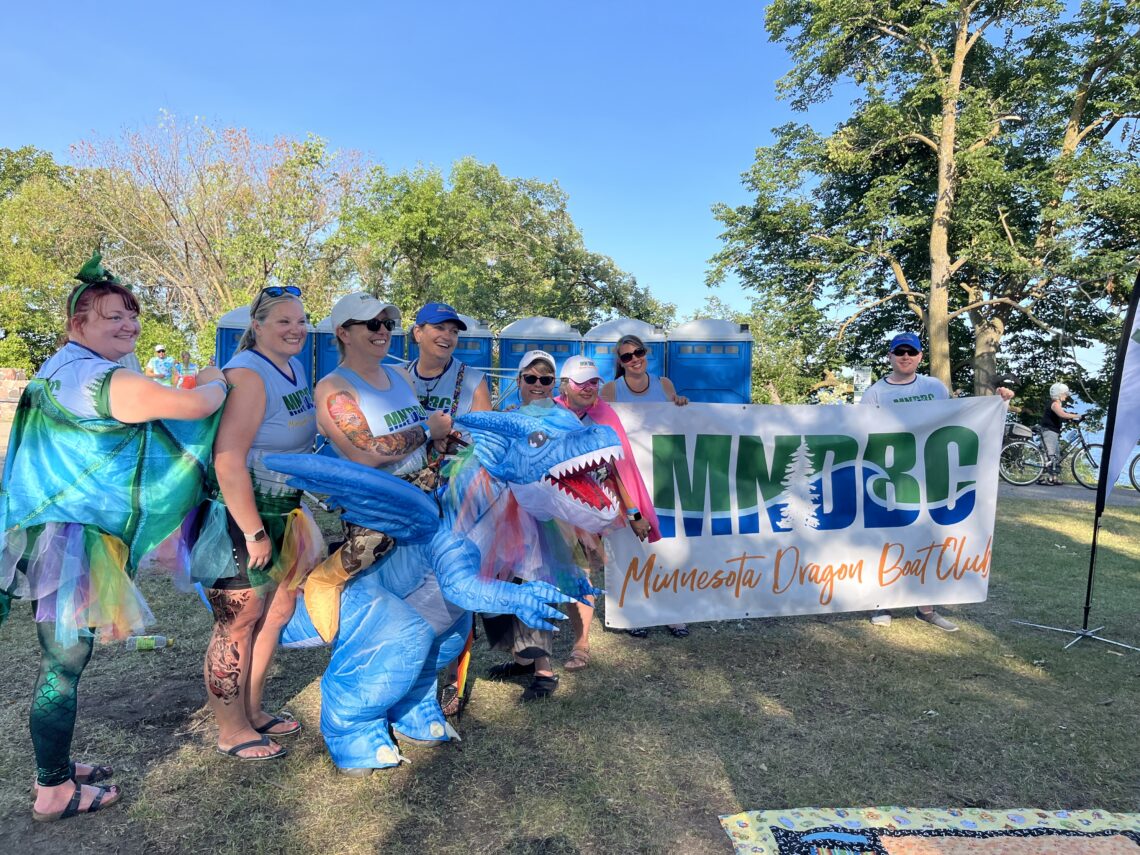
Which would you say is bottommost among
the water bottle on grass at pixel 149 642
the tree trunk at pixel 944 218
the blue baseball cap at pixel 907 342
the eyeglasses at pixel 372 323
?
the water bottle on grass at pixel 149 642

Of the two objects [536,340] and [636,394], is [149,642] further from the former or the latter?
[536,340]

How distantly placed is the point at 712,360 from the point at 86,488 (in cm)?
879

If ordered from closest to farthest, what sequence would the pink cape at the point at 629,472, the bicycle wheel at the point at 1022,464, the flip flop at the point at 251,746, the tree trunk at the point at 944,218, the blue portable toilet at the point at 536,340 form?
the flip flop at the point at 251,746 < the pink cape at the point at 629,472 < the blue portable toilet at the point at 536,340 < the bicycle wheel at the point at 1022,464 < the tree trunk at the point at 944,218

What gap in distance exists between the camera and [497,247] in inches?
842

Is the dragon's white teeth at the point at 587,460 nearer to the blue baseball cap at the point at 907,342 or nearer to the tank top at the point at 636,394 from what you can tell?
the tank top at the point at 636,394

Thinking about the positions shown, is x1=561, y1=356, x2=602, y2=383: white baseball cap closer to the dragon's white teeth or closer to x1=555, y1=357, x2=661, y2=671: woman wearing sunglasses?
x1=555, y1=357, x2=661, y2=671: woman wearing sunglasses

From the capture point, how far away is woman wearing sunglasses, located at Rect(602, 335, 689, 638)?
3.89 metres

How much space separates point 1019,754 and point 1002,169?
1500cm

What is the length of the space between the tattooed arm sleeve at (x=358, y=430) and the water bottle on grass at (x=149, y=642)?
89.9 inches

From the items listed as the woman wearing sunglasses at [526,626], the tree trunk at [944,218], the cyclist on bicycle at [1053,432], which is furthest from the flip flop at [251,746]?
the tree trunk at [944,218]

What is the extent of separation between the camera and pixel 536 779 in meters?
2.52

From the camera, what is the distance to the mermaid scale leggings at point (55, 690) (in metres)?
2.09

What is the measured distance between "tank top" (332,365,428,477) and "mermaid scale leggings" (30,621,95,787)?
102 centimetres

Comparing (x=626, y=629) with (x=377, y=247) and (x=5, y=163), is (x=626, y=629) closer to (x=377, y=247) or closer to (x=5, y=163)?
(x=377, y=247)
